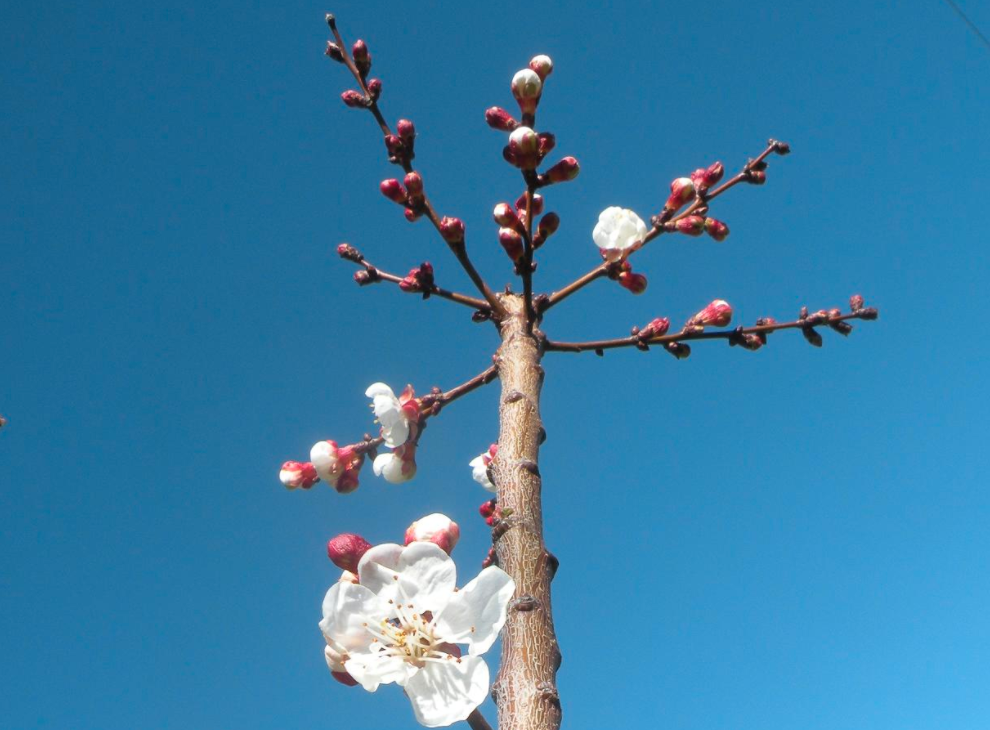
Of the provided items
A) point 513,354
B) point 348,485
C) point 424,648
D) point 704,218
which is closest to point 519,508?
point 424,648

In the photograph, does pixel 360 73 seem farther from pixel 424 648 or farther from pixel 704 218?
pixel 424 648

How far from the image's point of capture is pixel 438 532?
4.29 feet

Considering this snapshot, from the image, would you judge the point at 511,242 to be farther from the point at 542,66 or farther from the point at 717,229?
the point at 717,229

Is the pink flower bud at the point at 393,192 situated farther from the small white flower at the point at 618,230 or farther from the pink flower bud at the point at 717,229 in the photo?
the pink flower bud at the point at 717,229

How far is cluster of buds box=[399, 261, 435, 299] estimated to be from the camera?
5.32ft

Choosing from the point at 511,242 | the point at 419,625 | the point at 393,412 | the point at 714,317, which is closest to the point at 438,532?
the point at 419,625

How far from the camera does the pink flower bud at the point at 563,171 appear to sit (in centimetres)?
160

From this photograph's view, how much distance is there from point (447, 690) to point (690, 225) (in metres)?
1.04

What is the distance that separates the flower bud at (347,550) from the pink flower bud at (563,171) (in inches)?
31.0

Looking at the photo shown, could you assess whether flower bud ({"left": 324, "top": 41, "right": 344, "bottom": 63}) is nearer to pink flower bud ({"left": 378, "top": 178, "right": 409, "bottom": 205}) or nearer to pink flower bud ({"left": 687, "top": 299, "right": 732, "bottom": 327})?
pink flower bud ({"left": 378, "top": 178, "right": 409, "bottom": 205})

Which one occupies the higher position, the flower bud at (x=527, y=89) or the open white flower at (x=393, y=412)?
the flower bud at (x=527, y=89)

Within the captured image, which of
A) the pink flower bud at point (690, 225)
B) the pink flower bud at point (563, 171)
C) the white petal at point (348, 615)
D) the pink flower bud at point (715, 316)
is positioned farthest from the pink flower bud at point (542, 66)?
the white petal at point (348, 615)

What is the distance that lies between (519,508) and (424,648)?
0.26 metres

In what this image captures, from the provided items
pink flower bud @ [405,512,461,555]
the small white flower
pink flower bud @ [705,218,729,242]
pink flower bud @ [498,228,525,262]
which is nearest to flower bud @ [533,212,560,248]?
pink flower bud @ [498,228,525,262]
